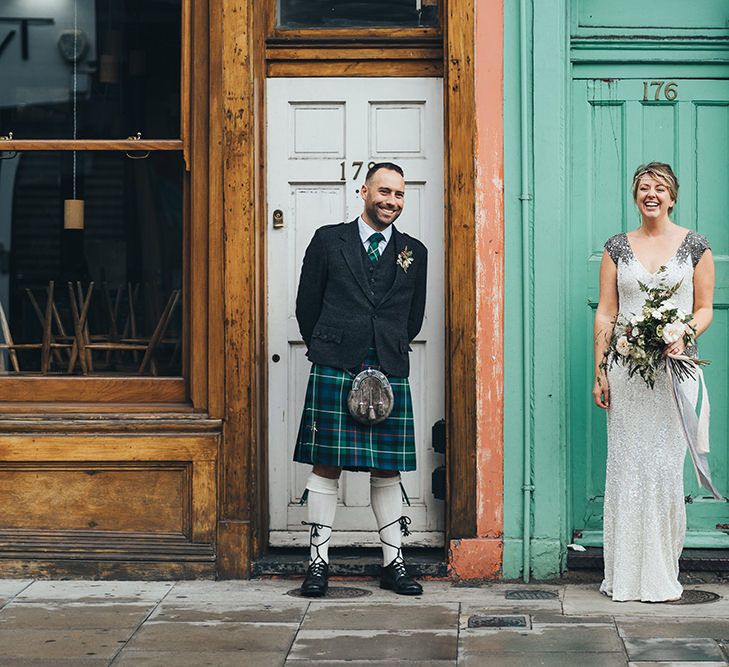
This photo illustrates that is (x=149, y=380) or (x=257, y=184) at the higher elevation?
(x=257, y=184)

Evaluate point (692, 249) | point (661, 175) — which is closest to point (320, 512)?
point (692, 249)

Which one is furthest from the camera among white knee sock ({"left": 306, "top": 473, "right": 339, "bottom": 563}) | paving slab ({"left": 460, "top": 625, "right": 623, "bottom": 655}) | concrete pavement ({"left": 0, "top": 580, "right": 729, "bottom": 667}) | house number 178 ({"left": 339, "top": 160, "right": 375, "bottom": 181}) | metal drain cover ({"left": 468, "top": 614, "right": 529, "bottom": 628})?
house number 178 ({"left": 339, "top": 160, "right": 375, "bottom": 181})

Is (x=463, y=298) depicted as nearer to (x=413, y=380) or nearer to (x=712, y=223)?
(x=413, y=380)

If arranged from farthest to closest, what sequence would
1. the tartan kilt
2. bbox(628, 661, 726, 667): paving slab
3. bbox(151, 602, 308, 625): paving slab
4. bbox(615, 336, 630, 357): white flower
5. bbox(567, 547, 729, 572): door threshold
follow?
bbox(567, 547, 729, 572): door threshold → the tartan kilt → bbox(615, 336, 630, 357): white flower → bbox(151, 602, 308, 625): paving slab → bbox(628, 661, 726, 667): paving slab

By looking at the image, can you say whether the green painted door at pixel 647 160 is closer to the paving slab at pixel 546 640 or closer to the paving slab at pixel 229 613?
the paving slab at pixel 546 640

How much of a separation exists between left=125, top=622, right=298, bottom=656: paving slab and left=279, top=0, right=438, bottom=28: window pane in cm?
317

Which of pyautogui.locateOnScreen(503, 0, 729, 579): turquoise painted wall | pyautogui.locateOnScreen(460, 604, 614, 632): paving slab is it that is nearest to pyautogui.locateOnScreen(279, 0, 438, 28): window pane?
pyautogui.locateOnScreen(503, 0, 729, 579): turquoise painted wall

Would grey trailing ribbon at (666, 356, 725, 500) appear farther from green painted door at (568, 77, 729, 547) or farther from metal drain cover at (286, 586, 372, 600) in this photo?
metal drain cover at (286, 586, 372, 600)

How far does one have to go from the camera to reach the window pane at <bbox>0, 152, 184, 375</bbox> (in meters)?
7.23

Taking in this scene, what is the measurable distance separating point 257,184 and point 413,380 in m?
1.30

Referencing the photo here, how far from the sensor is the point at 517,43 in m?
6.92

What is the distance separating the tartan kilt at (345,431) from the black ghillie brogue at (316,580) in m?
0.50

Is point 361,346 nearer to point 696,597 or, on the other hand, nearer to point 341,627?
point 341,627

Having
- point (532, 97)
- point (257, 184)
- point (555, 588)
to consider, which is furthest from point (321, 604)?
point (532, 97)
